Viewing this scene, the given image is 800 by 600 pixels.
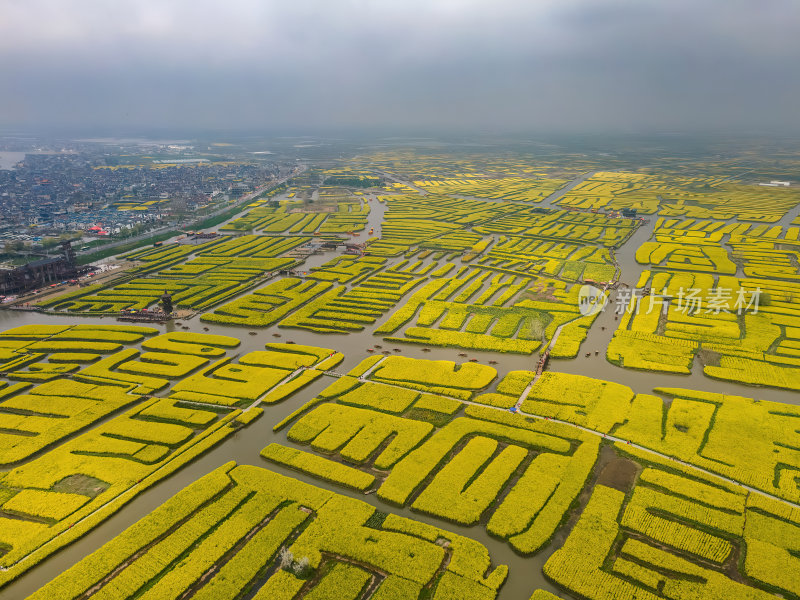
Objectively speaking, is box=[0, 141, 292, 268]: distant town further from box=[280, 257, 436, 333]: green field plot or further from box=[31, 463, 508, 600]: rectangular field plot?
box=[31, 463, 508, 600]: rectangular field plot

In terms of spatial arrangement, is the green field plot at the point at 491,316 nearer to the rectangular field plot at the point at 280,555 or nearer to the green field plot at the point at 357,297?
the green field plot at the point at 357,297

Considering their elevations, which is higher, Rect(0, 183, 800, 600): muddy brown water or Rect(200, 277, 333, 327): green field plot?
Rect(200, 277, 333, 327): green field plot

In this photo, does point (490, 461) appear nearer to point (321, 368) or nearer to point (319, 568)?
point (319, 568)

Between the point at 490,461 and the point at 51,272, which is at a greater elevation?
the point at 51,272

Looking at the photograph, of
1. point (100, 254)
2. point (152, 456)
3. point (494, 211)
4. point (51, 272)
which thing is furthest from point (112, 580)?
point (494, 211)

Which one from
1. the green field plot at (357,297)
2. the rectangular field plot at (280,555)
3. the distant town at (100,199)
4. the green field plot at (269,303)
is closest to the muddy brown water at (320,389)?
the rectangular field plot at (280,555)

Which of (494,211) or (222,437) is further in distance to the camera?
(494,211)

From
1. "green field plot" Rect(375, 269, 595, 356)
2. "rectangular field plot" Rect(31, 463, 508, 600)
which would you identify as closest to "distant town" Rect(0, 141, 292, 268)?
"green field plot" Rect(375, 269, 595, 356)

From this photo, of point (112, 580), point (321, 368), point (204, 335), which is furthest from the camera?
point (204, 335)

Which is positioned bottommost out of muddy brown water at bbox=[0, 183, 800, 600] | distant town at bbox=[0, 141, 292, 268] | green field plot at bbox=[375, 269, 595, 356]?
muddy brown water at bbox=[0, 183, 800, 600]
